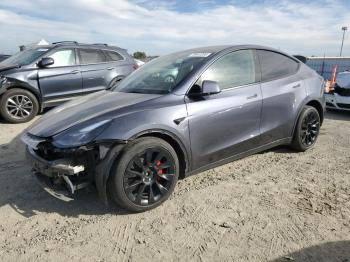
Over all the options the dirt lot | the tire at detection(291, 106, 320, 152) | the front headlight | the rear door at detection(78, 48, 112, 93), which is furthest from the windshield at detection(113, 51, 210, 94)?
the rear door at detection(78, 48, 112, 93)

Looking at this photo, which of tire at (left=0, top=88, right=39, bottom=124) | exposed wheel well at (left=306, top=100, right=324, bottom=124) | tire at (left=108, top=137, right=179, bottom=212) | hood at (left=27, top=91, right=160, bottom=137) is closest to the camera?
tire at (left=108, top=137, right=179, bottom=212)

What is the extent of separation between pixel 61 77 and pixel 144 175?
5.26m

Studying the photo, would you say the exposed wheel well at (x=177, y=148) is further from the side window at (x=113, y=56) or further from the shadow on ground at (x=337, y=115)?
the side window at (x=113, y=56)

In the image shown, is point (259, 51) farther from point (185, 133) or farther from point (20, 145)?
Result: point (20, 145)

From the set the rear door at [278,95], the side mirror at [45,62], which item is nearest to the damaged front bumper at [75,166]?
the rear door at [278,95]

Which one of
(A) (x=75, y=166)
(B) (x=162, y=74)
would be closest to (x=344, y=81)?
(B) (x=162, y=74)

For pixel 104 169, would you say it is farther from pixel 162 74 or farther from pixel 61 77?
pixel 61 77

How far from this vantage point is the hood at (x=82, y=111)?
327 cm

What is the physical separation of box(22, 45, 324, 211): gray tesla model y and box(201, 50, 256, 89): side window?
1 cm

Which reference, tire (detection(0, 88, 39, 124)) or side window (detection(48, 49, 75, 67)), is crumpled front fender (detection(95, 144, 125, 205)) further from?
side window (detection(48, 49, 75, 67))

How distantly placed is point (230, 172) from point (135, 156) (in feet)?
5.19

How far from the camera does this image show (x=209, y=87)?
3.54 metres

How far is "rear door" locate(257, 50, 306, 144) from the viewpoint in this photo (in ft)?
14.1

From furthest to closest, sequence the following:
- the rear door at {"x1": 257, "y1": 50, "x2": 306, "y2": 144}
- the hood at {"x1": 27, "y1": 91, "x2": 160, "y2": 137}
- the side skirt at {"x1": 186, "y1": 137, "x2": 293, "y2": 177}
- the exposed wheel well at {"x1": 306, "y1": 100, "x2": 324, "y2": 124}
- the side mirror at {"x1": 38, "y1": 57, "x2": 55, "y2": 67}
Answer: the side mirror at {"x1": 38, "y1": 57, "x2": 55, "y2": 67}
the exposed wheel well at {"x1": 306, "y1": 100, "x2": 324, "y2": 124}
the rear door at {"x1": 257, "y1": 50, "x2": 306, "y2": 144}
the side skirt at {"x1": 186, "y1": 137, "x2": 293, "y2": 177}
the hood at {"x1": 27, "y1": 91, "x2": 160, "y2": 137}
